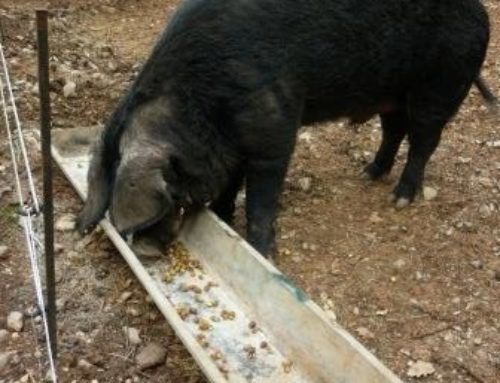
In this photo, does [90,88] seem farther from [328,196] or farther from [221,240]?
[221,240]

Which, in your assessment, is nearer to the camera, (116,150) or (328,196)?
(116,150)

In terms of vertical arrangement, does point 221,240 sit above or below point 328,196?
above

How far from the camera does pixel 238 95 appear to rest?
3.34 metres

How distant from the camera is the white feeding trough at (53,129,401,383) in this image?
2.63 meters

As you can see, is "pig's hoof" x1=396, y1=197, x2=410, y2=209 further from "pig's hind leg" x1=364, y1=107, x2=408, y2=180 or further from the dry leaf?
the dry leaf

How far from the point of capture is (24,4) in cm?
667

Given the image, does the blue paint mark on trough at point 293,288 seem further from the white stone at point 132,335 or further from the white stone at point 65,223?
the white stone at point 65,223

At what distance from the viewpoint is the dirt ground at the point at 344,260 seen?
119 inches

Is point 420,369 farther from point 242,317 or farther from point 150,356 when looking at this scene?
point 150,356

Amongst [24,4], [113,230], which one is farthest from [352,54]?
[24,4]

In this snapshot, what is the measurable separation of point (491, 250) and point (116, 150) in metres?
1.86

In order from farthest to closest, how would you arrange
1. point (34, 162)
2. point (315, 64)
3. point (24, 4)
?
point (24, 4)
point (34, 162)
point (315, 64)

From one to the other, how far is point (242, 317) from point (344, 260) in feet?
2.49

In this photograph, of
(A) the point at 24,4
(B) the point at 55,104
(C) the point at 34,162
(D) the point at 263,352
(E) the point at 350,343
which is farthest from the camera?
(A) the point at 24,4
